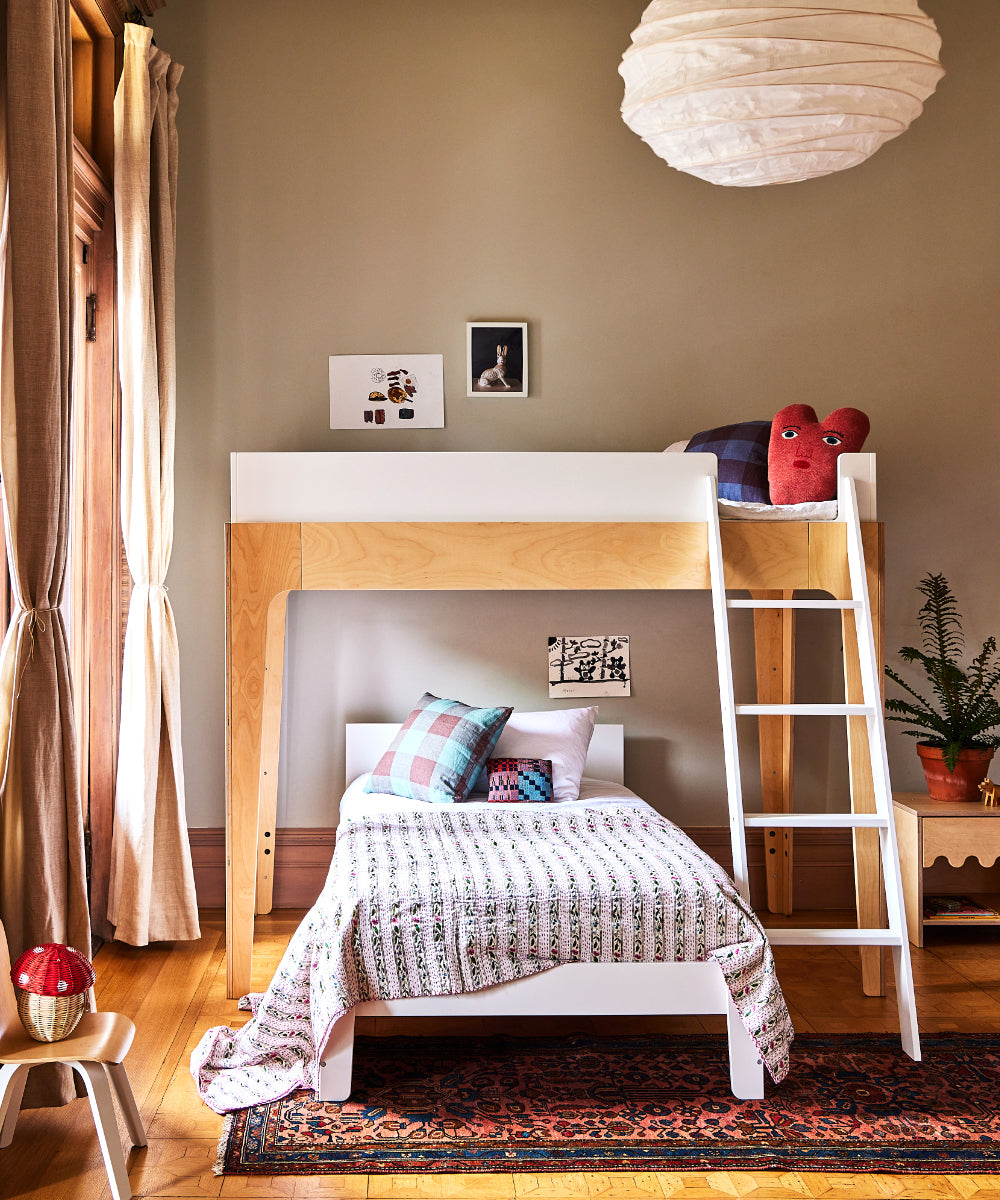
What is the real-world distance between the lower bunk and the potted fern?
54.8 inches

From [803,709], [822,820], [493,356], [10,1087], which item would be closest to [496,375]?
[493,356]

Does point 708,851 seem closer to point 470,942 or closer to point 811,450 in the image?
point 811,450

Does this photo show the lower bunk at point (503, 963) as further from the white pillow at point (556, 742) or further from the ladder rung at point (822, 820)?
the white pillow at point (556, 742)

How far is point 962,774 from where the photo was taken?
137 inches

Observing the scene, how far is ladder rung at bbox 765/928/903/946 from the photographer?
2.56 meters

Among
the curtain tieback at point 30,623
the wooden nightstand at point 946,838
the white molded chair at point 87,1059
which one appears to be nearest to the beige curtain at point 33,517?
the curtain tieback at point 30,623

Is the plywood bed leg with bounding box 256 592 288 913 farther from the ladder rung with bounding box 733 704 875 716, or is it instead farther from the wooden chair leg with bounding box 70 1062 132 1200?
the ladder rung with bounding box 733 704 875 716

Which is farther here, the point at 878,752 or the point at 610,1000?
the point at 878,752

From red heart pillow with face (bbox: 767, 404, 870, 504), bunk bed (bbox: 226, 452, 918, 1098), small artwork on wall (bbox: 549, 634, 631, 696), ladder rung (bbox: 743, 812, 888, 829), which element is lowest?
ladder rung (bbox: 743, 812, 888, 829)

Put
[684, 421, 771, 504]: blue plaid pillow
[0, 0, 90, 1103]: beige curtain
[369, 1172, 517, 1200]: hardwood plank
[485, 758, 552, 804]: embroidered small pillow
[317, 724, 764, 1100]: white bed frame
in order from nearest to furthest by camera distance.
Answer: [369, 1172, 517, 1200]: hardwood plank < [0, 0, 90, 1103]: beige curtain < [317, 724, 764, 1100]: white bed frame < [684, 421, 771, 504]: blue plaid pillow < [485, 758, 552, 804]: embroidered small pillow

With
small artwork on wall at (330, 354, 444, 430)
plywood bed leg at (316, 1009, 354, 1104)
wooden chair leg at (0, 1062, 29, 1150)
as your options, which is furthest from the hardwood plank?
small artwork on wall at (330, 354, 444, 430)

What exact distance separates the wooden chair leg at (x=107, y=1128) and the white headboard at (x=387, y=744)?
71.6 inches

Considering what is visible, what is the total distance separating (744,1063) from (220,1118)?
117cm

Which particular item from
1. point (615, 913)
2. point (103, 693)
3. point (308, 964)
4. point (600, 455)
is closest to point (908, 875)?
point (615, 913)
